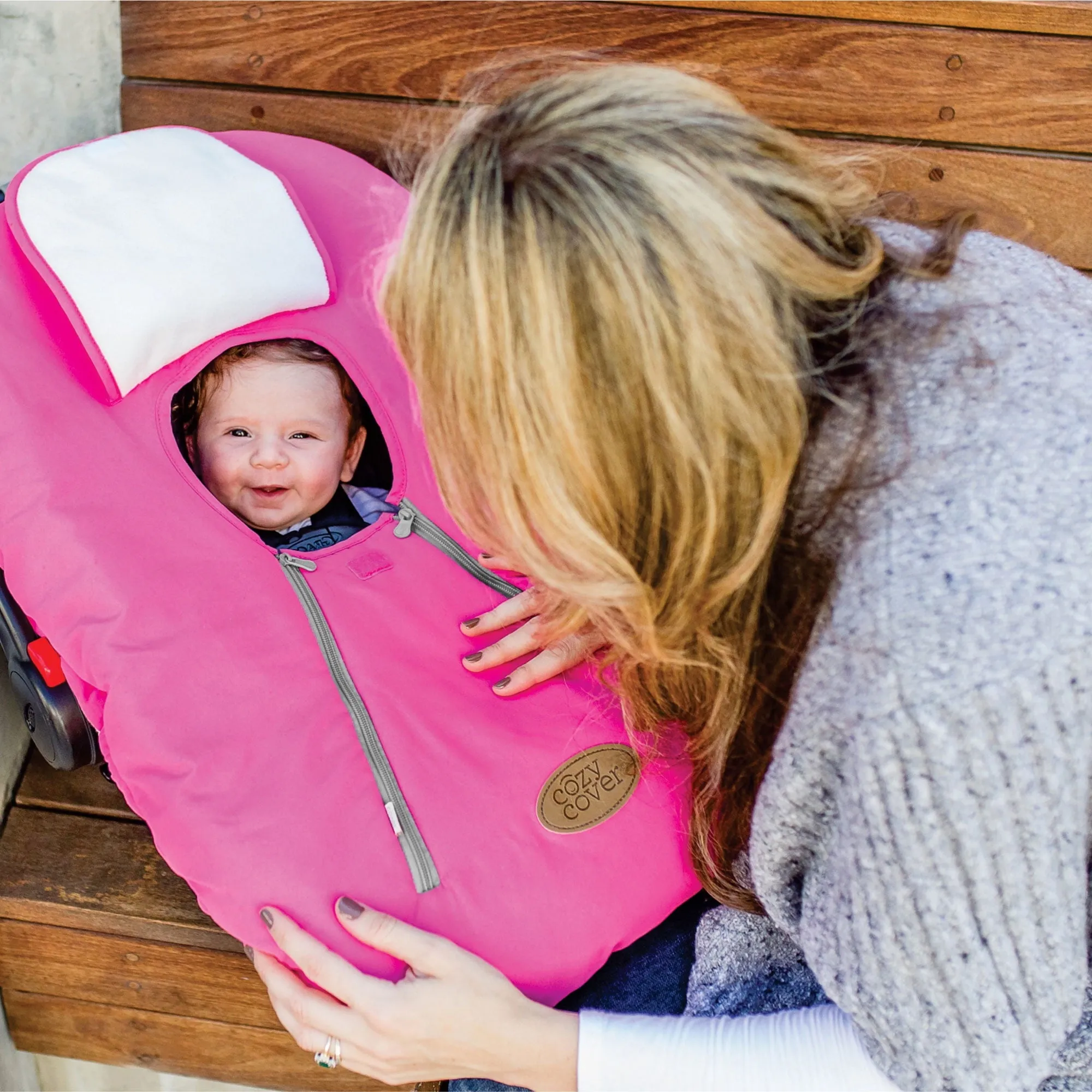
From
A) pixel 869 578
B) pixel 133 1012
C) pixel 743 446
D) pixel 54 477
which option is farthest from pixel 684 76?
pixel 133 1012

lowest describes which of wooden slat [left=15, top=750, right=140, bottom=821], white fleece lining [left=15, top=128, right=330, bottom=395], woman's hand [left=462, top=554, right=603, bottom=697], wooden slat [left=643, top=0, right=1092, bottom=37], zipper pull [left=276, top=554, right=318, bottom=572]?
wooden slat [left=15, top=750, right=140, bottom=821]

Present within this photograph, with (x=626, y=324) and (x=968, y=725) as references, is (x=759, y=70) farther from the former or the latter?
(x=968, y=725)

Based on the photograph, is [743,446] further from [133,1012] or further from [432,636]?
[133,1012]

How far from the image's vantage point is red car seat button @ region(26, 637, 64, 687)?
1.07 metres

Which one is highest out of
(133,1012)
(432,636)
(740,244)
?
(740,244)

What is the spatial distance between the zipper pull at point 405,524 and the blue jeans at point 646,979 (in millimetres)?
497

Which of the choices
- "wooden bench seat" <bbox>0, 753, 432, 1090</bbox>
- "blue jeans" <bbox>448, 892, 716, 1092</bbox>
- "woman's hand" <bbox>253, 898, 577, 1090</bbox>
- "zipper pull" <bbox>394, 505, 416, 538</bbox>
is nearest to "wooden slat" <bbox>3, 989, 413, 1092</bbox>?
"wooden bench seat" <bbox>0, 753, 432, 1090</bbox>

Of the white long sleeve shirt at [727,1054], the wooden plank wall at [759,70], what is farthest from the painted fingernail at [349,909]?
the wooden plank wall at [759,70]

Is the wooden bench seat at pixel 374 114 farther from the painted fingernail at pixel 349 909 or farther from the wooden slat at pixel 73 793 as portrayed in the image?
the painted fingernail at pixel 349 909

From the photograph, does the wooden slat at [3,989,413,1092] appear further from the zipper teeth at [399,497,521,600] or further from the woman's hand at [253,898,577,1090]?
the zipper teeth at [399,497,521,600]

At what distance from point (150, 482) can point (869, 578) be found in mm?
725

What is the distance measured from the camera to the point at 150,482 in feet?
3.53

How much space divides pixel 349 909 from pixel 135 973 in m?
0.55

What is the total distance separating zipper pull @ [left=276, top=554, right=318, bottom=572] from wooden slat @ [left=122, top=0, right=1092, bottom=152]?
76cm
